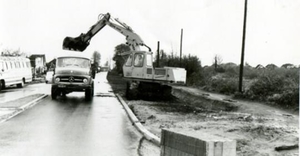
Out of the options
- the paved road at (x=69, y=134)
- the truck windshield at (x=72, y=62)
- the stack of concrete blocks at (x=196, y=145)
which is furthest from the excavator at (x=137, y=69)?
the stack of concrete blocks at (x=196, y=145)

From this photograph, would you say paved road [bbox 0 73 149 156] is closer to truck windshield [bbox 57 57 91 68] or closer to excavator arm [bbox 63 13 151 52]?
truck windshield [bbox 57 57 91 68]

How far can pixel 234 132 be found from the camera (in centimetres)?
1087

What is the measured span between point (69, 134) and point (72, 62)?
44.2 ft

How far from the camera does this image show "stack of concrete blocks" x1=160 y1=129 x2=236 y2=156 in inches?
199

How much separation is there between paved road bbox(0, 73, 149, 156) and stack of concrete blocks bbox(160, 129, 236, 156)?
9.07 feet

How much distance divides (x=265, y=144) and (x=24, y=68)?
31.9m

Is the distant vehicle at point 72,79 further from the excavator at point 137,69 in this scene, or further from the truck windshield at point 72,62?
the excavator at point 137,69

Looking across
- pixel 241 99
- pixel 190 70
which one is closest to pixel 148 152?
pixel 241 99

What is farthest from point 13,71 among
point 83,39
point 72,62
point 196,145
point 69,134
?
point 196,145

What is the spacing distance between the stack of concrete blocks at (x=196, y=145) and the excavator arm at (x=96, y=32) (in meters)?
20.7

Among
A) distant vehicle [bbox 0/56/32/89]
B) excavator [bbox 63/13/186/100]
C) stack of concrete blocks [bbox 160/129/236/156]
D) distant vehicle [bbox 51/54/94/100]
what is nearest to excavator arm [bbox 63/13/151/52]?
excavator [bbox 63/13/186/100]

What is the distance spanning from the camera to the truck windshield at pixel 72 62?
2361 cm

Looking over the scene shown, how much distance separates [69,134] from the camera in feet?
35.1

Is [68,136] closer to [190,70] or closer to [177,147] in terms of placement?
[177,147]
